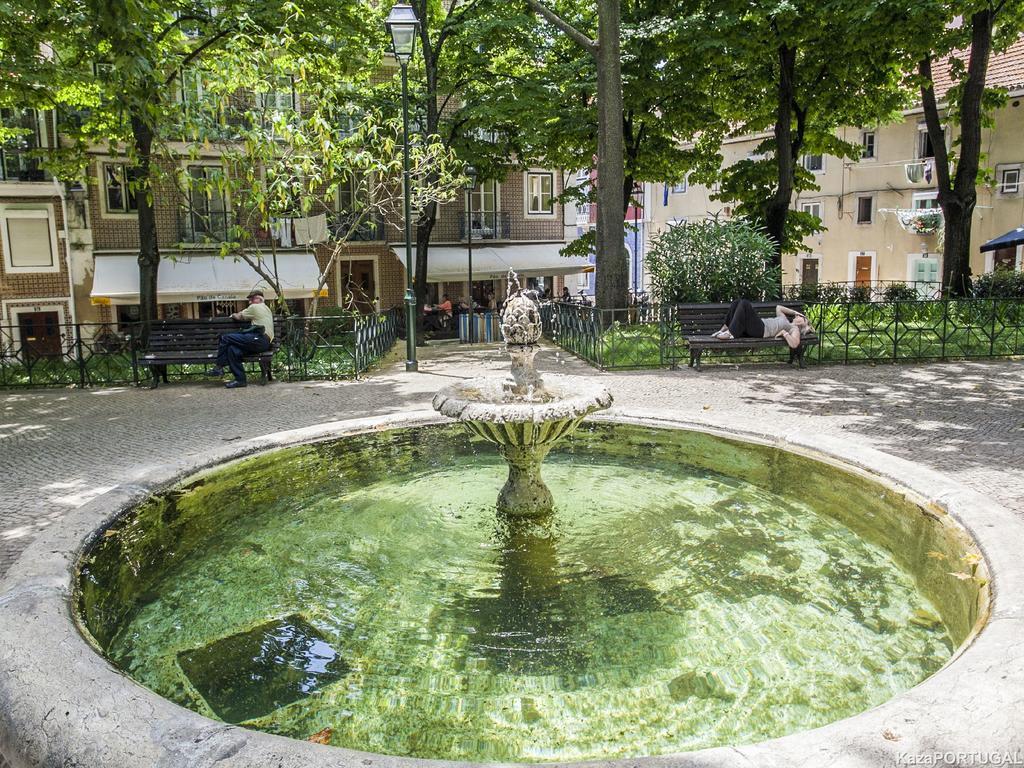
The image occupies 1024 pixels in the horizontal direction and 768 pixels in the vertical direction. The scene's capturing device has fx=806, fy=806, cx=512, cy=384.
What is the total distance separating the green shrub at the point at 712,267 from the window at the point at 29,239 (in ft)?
63.9

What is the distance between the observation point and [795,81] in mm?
20875

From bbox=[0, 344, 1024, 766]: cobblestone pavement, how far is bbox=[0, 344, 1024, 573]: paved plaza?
0.07 ft

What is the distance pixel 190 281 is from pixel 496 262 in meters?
10.8

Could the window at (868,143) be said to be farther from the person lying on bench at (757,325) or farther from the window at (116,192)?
the window at (116,192)

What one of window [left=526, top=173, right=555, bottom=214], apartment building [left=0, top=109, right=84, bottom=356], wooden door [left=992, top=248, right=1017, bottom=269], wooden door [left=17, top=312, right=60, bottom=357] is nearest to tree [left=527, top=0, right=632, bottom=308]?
wooden door [left=17, top=312, right=60, bottom=357]

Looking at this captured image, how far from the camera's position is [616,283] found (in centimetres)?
1661

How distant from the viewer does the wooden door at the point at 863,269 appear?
1384 inches

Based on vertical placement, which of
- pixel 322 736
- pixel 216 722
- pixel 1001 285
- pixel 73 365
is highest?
pixel 1001 285

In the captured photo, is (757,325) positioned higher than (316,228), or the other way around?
(316,228)

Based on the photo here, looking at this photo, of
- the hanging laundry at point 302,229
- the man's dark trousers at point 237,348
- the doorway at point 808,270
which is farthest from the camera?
the doorway at point 808,270

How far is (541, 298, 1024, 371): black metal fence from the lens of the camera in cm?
1337

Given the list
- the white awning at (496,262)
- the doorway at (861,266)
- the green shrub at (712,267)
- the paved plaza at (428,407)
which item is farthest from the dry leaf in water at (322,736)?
the doorway at (861,266)

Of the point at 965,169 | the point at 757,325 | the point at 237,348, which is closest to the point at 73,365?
the point at 237,348

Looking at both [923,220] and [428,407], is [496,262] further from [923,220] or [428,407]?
[428,407]
